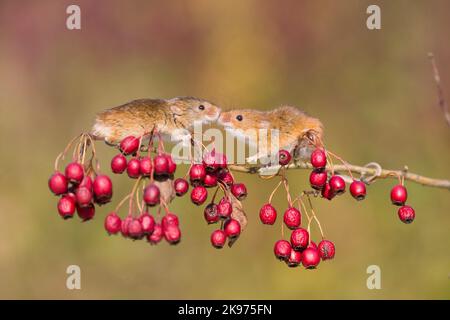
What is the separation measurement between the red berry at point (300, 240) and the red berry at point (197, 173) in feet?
1.54

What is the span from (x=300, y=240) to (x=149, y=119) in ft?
3.39

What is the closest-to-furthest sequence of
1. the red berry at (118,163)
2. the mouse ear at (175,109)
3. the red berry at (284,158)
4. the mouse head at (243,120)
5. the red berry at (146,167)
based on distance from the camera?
the red berry at (146,167), the red berry at (118,163), the red berry at (284,158), the mouse ear at (175,109), the mouse head at (243,120)

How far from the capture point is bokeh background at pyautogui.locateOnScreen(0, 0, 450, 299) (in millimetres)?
4891

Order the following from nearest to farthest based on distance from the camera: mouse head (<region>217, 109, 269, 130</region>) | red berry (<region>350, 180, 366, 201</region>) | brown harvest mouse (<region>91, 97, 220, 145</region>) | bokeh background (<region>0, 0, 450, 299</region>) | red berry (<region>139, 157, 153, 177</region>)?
red berry (<region>139, 157, 153, 177</region>) < red berry (<region>350, 180, 366, 201</region>) < brown harvest mouse (<region>91, 97, 220, 145</region>) < mouse head (<region>217, 109, 269, 130</region>) < bokeh background (<region>0, 0, 450, 299</region>)

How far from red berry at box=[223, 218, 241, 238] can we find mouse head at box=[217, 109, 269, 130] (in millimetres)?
1381

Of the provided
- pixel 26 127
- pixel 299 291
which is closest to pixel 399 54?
pixel 299 291

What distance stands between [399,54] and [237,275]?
243 centimetres

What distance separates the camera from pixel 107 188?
95.9 inches

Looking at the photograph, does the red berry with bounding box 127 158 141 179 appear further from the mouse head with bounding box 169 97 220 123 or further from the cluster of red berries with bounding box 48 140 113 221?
the mouse head with bounding box 169 97 220 123

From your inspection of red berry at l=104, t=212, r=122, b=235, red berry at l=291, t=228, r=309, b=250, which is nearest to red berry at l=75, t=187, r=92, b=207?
red berry at l=104, t=212, r=122, b=235

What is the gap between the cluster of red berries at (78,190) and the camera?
7.95ft

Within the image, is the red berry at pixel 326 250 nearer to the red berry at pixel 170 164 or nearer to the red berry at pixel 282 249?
the red berry at pixel 282 249

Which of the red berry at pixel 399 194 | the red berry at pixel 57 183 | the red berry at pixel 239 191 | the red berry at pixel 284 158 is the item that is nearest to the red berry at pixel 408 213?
the red berry at pixel 399 194

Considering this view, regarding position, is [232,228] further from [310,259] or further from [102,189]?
[102,189]
